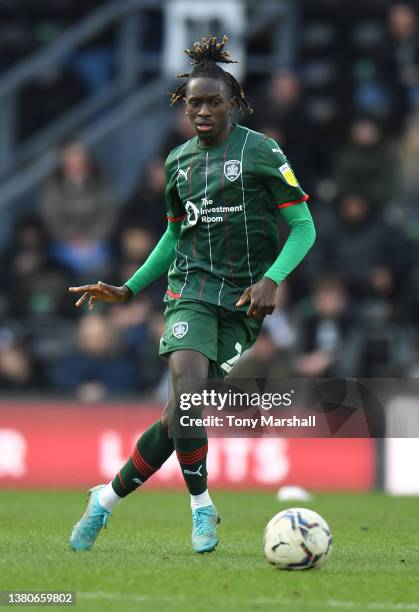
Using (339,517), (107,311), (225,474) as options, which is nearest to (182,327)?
(339,517)

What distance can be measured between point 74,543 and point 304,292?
739 centimetres

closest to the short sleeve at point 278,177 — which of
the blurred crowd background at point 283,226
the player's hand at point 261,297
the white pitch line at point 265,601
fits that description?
the player's hand at point 261,297

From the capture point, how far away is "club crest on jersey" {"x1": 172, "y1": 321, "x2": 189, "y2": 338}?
21.5ft

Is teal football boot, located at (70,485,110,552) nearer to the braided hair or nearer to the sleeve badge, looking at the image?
the sleeve badge

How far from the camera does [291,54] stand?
663 inches

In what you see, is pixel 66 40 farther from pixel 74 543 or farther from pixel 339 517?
pixel 74 543

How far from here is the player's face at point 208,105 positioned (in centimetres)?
657

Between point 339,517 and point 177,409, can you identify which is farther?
point 339,517

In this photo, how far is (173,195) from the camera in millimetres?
6906

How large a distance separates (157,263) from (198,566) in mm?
1610

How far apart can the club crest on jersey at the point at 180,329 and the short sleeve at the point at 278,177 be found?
2.36 ft

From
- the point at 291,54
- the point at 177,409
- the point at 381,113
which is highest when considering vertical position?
the point at 291,54

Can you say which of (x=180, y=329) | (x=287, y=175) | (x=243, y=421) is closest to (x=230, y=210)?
(x=287, y=175)

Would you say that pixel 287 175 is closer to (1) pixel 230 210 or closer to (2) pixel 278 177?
(2) pixel 278 177
